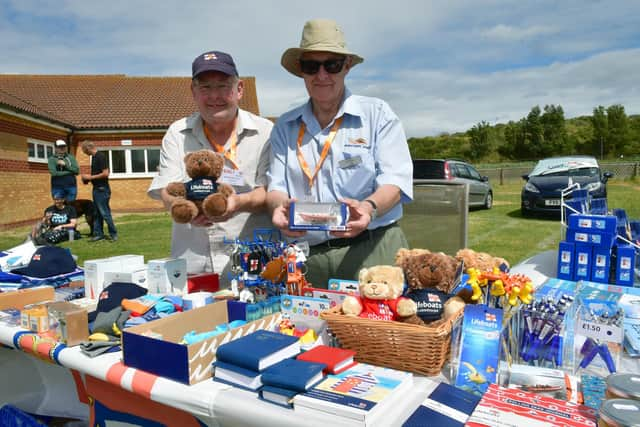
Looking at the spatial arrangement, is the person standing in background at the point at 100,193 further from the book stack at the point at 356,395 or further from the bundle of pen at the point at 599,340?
the bundle of pen at the point at 599,340

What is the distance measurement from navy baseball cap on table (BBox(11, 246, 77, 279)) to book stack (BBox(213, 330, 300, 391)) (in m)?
1.73

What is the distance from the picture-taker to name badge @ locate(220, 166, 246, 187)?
222cm

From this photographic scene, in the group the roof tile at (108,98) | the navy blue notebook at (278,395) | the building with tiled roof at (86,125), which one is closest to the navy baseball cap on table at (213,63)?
the navy blue notebook at (278,395)

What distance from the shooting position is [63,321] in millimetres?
1620

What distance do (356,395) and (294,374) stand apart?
0.55 ft

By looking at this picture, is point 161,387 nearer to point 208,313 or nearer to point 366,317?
point 208,313

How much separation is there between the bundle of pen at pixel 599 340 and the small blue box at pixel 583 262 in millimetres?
1186

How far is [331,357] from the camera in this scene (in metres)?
1.26

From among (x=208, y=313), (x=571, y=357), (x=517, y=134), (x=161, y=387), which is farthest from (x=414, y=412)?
(x=517, y=134)

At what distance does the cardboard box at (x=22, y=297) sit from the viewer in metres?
1.98

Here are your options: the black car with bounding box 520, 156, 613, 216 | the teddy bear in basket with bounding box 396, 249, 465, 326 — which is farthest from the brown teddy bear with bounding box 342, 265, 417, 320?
the black car with bounding box 520, 156, 613, 216

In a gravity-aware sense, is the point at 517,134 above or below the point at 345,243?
above

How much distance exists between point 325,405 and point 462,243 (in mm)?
3153

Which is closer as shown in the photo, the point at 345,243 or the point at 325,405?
the point at 325,405
